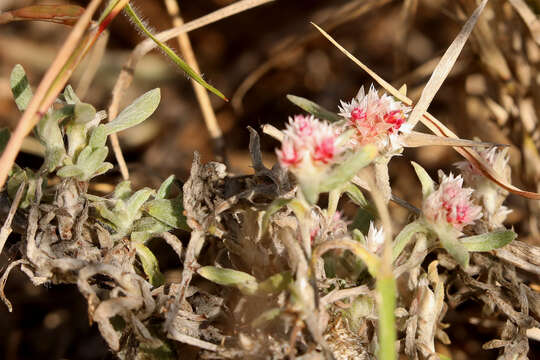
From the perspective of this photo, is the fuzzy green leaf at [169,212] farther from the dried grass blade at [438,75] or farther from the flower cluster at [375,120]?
the dried grass blade at [438,75]

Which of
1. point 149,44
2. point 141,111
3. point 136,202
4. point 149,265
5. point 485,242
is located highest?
point 149,44

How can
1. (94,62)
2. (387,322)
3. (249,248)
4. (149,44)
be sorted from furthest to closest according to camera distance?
1. (94,62)
2. (149,44)
3. (249,248)
4. (387,322)

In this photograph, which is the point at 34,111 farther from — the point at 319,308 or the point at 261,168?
the point at 319,308

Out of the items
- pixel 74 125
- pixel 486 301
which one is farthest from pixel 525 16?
pixel 74 125

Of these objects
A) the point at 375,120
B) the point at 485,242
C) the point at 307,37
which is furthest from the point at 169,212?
the point at 307,37

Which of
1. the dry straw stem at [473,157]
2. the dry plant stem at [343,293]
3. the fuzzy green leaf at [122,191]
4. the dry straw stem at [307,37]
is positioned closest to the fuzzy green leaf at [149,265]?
the fuzzy green leaf at [122,191]

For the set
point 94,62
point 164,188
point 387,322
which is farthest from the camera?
point 94,62

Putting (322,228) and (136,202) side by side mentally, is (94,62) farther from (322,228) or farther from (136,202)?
(322,228)
